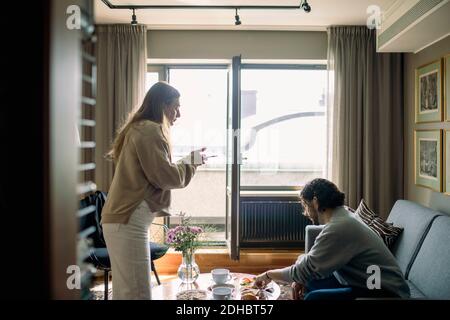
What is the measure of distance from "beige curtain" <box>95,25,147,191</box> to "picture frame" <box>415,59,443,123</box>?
209cm

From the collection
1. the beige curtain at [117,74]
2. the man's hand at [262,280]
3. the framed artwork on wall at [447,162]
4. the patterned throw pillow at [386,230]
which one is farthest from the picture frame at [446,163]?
the beige curtain at [117,74]

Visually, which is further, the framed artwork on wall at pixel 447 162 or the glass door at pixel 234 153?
the glass door at pixel 234 153

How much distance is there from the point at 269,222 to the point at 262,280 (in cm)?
187

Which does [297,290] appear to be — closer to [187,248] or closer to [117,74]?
[187,248]

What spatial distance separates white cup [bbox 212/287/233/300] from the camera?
72.1 inches

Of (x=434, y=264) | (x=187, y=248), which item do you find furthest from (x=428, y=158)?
(x=187, y=248)

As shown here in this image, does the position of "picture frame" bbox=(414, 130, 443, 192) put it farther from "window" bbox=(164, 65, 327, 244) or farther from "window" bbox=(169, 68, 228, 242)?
"window" bbox=(169, 68, 228, 242)

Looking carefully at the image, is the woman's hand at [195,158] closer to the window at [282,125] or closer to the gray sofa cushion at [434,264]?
the gray sofa cushion at [434,264]

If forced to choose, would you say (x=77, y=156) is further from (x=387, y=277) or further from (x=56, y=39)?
(x=387, y=277)

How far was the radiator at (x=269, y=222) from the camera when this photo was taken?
3686mm

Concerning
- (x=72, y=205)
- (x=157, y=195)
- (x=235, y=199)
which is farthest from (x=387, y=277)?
(x=235, y=199)

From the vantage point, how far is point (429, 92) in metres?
2.91

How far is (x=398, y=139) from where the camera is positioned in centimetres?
349

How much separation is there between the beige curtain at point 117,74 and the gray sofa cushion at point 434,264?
7.50 feet
